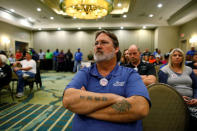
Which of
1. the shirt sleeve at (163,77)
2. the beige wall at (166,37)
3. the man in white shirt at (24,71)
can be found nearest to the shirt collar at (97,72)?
the shirt sleeve at (163,77)

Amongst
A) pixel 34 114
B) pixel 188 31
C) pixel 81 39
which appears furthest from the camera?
pixel 81 39

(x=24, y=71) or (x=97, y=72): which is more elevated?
(x=97, y=72)

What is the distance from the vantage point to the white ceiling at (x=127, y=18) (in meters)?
6.39

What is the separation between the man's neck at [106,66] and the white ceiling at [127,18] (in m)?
6.16

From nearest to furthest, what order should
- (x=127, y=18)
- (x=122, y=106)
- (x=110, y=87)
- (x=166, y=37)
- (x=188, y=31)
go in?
(x=122, y=106) < (x=110, y=87) < (x=188, y=31) < (x=127, y=18) < (x=166, y=37)

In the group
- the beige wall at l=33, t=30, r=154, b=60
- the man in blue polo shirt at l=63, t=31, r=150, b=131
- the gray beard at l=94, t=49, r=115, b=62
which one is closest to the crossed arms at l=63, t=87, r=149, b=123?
the man in blue polo shirt at l=63, t=31, r=150, b=131

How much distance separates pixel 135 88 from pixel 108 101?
0.23 m

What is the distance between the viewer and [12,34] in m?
9.40

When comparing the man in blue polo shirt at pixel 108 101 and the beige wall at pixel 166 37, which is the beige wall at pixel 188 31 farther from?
the man in blue polo shirt at pixel 108 101

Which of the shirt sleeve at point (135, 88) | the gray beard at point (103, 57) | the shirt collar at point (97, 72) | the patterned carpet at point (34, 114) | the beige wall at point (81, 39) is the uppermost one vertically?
the beige wall at point (81, 39)

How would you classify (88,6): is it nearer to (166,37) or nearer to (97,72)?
(97,72)

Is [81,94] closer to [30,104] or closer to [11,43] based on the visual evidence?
[30,104]

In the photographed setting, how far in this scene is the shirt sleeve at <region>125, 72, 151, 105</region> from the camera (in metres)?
0.85

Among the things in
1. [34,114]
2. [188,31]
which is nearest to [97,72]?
[34,114]
